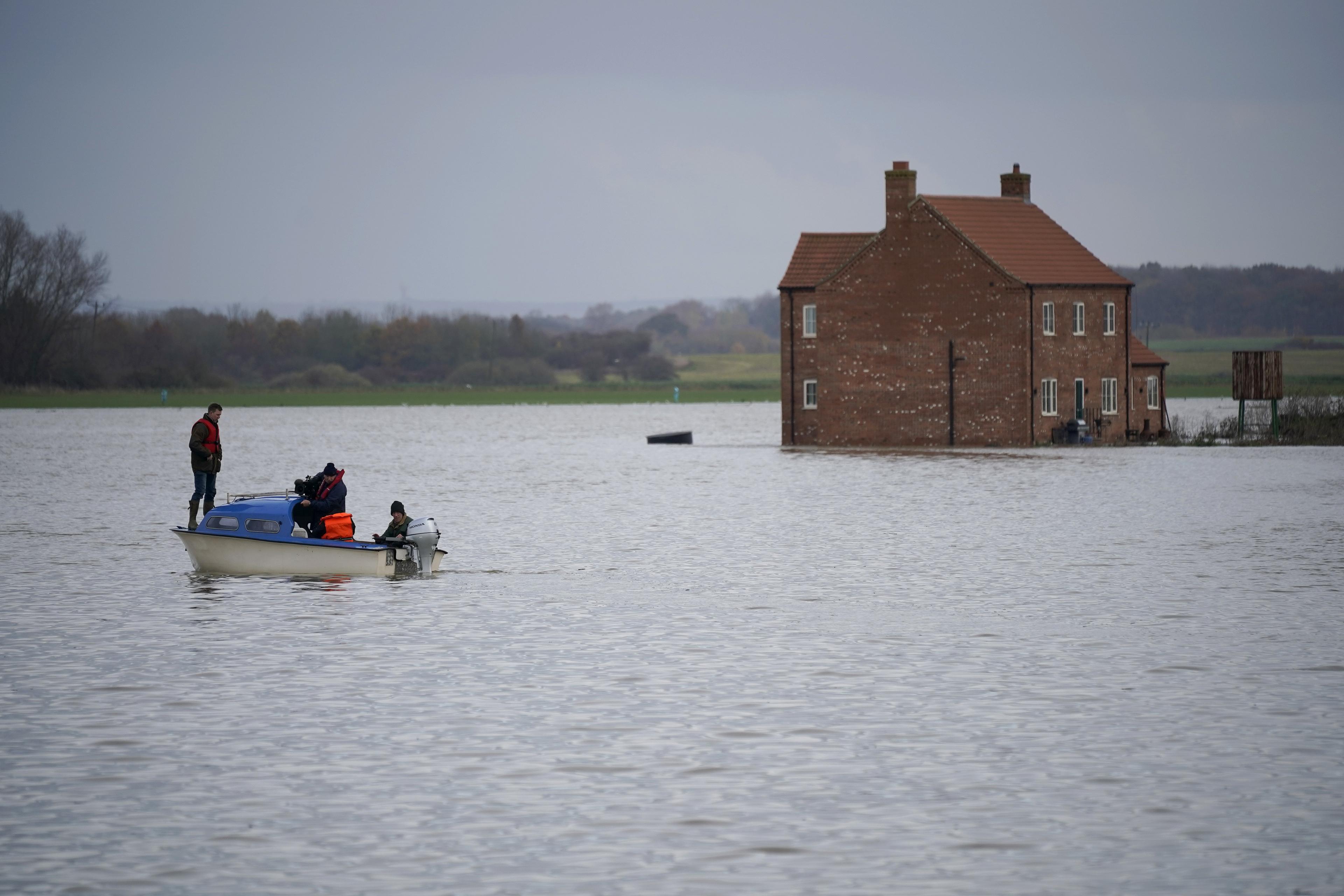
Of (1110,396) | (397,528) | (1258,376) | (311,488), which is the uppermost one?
(1258,376)

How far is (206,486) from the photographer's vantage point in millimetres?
32344

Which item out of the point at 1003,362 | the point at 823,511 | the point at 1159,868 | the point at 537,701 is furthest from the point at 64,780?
the point at 1003,362

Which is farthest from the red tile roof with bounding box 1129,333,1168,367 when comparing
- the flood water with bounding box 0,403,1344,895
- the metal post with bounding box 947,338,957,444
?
the flood water with bounding box 0,403,1344,895

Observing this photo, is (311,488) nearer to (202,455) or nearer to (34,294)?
(202,455)

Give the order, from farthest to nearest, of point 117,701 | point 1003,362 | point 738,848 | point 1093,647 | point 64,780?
point 1003,362 → point 1093,647 → point 117,701 → point 64,780 → point 738,848


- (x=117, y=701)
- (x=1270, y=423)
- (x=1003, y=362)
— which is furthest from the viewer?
(x=1270, y=423)

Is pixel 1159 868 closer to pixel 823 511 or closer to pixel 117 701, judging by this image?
pixel 117 701

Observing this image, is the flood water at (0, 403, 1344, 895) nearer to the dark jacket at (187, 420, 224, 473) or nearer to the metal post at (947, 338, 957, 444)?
the dark jacket at (187, 420, 224, 473)

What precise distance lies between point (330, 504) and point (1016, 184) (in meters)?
53.7

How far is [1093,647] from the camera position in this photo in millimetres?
18938

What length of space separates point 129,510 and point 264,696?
26.4 meters

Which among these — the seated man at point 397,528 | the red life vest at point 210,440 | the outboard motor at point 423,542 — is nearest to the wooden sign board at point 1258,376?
the red life vest at point 210,440

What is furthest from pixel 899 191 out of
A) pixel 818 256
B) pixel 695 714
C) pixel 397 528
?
pixel 695 714

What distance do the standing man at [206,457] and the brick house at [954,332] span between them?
127 feet
